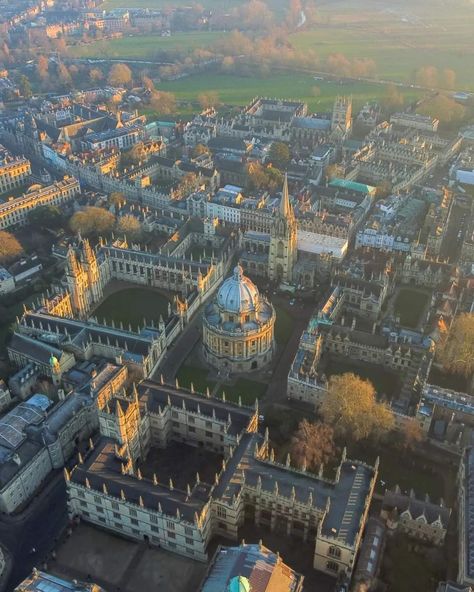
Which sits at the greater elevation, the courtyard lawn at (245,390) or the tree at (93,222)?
the tree at (93,222)

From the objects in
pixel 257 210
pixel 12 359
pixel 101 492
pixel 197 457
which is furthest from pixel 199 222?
pixel 101 492

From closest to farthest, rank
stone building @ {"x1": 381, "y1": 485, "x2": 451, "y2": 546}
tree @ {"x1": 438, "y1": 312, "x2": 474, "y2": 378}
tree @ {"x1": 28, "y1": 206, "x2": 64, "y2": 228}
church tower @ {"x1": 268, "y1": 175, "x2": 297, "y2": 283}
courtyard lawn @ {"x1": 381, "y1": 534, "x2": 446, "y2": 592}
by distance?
courtyard lawn @ {"x1": 381, "y1": 534, "x2": 446, "y2": 592}, stone building @ {"x1": 381, "y1": 485, "x2": 451, "y2": 546}, tree @ {"x1": 438, "y1": 312, "x2": 474, "y2": 378}, church tower @ {"x1": 268, "y1": 175, "x2": 297, "y2": 283}, tree @ {"x1": 28, "y1": 206, "x2": 64, "y2": 228}

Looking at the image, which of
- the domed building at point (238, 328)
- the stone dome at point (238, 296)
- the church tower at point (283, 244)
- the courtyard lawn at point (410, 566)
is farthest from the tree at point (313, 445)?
the church tower at point (283, 244)

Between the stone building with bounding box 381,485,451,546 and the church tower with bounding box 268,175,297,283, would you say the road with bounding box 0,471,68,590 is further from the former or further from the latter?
the church tower with bounding box 268,175,297,283

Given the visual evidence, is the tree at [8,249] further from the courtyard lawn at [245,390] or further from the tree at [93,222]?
the courtyard lawn at [245,390]

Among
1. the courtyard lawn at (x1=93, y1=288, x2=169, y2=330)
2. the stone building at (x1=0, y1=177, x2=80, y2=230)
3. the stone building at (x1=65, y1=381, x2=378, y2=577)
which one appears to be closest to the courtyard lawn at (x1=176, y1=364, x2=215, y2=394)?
the courtyard lawn at (x1=93, y1=288, x2=169, y2=330)

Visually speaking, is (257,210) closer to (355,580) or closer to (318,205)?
(318,205)
